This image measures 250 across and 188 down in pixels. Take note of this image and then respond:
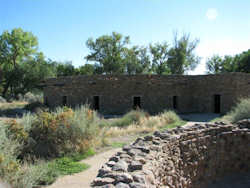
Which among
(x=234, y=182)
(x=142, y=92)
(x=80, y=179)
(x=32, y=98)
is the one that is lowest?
(x=234, y=182)

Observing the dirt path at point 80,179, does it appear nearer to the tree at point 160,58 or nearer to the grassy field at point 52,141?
the grassy field at point 52,141

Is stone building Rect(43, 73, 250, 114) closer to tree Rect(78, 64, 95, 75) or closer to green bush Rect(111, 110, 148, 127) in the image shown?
green bush Rect(111, 110, 148, 127)

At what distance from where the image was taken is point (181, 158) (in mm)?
5094

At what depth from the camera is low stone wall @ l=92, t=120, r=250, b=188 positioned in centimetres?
325

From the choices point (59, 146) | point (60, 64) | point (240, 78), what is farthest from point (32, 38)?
point (59, 146)

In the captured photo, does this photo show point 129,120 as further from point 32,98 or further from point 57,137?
point 32,98

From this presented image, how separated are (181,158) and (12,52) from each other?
33.4 m

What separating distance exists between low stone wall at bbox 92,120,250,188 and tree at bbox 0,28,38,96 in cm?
3014

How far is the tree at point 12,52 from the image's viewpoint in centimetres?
3131

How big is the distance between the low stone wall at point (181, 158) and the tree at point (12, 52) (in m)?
30.1

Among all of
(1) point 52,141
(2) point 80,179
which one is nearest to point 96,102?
(1) point 52,141

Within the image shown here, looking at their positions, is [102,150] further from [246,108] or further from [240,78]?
[240,78]

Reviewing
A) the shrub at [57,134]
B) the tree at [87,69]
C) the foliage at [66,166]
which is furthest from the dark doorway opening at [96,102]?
the tree at [87,69]

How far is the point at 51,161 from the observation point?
583 cm
